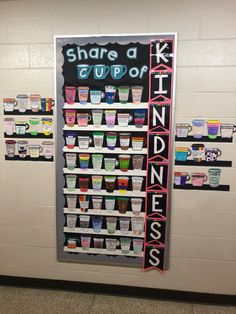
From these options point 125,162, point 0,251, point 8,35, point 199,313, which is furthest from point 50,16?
point 199,313

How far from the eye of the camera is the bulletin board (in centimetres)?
216

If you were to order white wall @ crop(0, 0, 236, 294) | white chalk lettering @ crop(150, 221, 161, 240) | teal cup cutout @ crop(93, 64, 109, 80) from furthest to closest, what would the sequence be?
white chalk lettering @ crop(150, 221, 161, 240)
teal cup cutout @ crop(93, 64, 109, 80)
white wall @ crop(0, 0, 236, 294)

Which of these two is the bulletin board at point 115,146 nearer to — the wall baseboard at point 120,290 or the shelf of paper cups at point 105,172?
the shelf of paper cups at point 105,172

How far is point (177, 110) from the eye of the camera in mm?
2176

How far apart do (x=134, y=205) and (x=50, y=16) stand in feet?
5.45

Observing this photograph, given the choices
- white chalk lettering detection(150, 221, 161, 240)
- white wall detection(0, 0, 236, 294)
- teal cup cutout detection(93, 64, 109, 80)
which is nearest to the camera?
white wall detection(0, 0, 236, 294)

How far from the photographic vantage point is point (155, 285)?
93.9 inches

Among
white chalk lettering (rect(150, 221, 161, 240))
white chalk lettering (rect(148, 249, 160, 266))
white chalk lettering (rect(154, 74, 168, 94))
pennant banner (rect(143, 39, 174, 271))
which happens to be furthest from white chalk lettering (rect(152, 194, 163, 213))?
white chalk lettering (rect(154, 74, 168, 94))

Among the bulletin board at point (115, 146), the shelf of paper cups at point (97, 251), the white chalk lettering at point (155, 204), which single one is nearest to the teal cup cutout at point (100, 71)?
the bulletin board at point (115, 146)

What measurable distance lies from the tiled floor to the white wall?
0.46 ft

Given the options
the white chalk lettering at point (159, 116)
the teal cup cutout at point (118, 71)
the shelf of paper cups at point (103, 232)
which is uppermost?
the teal cup cutout at point (118, 71)

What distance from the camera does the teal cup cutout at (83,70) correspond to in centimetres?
221

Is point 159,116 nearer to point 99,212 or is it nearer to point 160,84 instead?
point 160,84

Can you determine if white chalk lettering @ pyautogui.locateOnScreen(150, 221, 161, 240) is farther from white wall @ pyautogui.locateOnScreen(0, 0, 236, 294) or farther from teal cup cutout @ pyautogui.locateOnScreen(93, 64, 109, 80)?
teal cup cutout @ pyautogui.locateOnScreen(93, 64, 109, 80)
